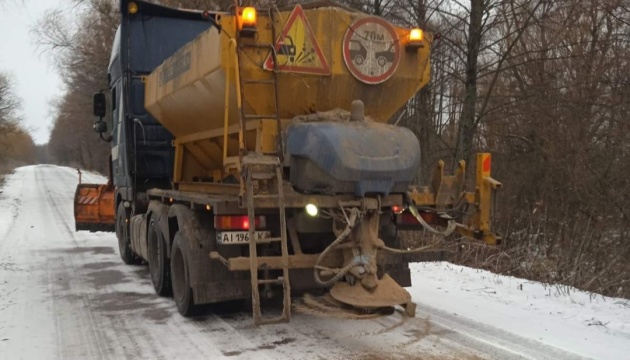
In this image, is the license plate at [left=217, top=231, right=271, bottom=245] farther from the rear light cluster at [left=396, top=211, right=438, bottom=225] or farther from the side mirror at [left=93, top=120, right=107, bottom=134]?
the side mirror at [left=93, top=120, right=107, bottom=134]

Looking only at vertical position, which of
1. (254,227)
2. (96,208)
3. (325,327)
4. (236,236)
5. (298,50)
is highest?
(298,50)

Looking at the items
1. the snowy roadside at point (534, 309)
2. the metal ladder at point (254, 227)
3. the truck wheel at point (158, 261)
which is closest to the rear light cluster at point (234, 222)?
the metal ladder at point (254, 227)

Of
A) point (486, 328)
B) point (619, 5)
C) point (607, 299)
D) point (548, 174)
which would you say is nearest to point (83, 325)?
point (486, 328)

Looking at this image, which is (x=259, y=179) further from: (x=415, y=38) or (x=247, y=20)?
(x=415, y=38)

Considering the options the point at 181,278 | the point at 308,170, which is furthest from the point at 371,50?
the point at 181,278

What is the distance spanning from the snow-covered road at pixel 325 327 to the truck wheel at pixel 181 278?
128 mm

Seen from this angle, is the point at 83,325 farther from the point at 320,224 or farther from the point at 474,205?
the point at 474,205

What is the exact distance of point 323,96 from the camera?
541cm

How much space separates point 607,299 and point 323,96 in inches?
161

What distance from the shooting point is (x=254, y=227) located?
4.95 m

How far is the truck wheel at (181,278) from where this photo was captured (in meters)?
5.91

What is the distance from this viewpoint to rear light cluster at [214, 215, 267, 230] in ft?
16.9

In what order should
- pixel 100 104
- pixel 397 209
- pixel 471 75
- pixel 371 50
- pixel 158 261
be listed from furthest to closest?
pixel 471 75 → pixel 100 104 → pixel 158 261 → pixel 371 50 → pixel 397 209

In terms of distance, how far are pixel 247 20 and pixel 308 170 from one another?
141 centimetres
